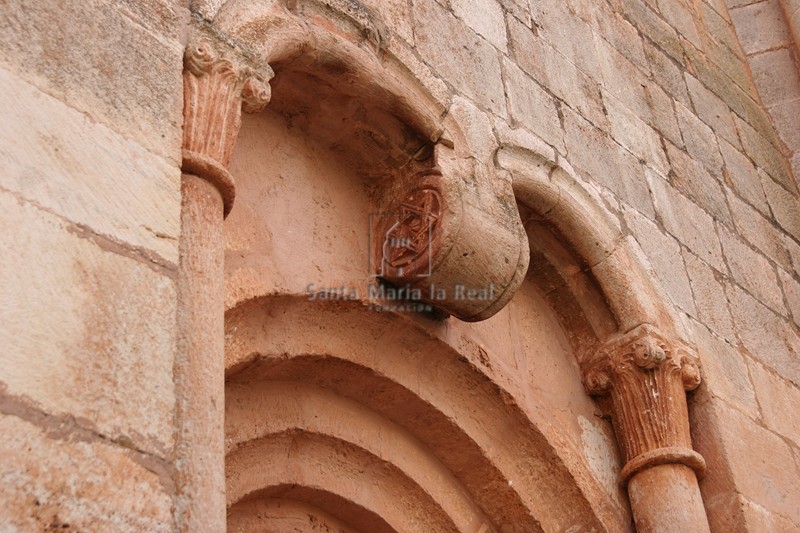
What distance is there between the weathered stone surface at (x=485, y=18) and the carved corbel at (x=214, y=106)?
5.09ft

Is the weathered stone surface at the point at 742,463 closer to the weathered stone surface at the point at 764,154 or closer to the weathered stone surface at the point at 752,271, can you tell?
the weathered stone surface at the point at 752,271

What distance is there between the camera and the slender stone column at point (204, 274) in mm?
1996

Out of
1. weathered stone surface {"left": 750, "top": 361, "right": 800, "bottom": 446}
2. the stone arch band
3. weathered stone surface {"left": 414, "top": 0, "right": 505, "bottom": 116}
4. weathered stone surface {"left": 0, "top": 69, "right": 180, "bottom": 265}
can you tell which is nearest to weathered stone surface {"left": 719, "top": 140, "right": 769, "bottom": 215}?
weathered stone surface {"left": 750, "top": 361, "right": 800, "bottom": 446}

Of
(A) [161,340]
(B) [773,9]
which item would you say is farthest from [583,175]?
(B) [773,9]

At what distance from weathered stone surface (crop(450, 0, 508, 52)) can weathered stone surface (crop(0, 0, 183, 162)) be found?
1.88 m

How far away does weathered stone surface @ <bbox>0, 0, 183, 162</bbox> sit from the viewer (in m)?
2.17

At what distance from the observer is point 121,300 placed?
203 cm

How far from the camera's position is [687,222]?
15.3ft

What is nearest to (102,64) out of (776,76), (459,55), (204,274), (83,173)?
(83,173)

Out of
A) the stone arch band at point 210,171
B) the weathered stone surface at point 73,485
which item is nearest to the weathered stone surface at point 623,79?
the stone arch band at point 210,171

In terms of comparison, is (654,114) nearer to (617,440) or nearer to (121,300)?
(617,440)

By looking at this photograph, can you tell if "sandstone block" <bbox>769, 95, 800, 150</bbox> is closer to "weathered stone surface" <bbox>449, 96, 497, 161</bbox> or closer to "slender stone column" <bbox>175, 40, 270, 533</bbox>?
"weathered stone surface" <bbox>449, 96, 497, 161</bbox>

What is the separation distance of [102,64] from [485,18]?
7.48 ft

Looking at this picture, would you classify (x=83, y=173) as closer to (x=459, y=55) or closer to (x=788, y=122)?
(x=459, y=55)
